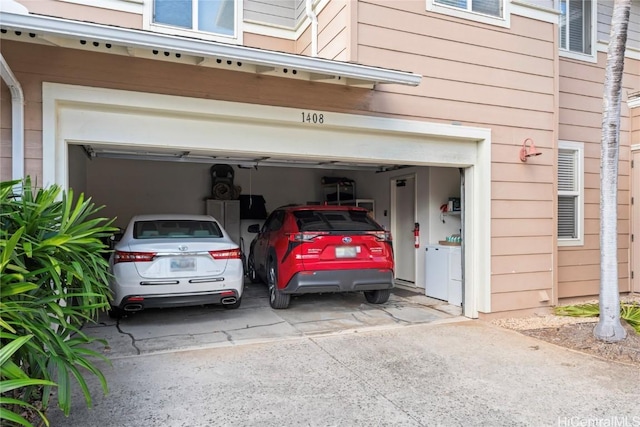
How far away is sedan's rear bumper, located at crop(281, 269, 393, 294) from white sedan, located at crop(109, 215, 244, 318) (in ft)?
2.53

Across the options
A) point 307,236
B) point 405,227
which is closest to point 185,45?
point 307,236

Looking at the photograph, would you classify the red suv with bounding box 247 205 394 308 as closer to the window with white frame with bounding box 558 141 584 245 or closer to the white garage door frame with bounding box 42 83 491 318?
the white garage door frame with bounding box 42 83 491 318

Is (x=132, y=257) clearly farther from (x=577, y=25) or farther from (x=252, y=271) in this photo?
(x=577, y=25)

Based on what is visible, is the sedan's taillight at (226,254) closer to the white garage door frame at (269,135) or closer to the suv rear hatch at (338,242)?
the suv rear hatch at (338,242)

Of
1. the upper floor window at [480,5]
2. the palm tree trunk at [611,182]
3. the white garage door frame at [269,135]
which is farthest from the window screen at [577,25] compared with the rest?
the white garage door frame at [269,135]

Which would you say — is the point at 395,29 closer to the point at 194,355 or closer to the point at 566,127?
the point at 566,127

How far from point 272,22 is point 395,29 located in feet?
8.07

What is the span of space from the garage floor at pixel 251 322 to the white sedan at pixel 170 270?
32 cm

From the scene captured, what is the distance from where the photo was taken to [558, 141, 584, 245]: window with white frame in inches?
278

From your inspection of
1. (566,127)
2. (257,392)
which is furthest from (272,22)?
(257,392)

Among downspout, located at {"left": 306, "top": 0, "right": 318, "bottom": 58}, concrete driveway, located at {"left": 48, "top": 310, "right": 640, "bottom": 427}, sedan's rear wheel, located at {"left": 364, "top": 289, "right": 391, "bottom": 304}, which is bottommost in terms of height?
concrete driveway, located at {"left": 48, "top": 310, "right": 640, "bottom": 427}

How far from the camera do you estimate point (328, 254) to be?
5785 mm

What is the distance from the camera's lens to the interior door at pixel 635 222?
7.52 meters

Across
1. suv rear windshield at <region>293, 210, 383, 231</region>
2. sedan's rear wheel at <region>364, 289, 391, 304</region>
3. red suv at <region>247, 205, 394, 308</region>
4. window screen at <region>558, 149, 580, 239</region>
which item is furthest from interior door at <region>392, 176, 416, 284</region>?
window screen at <region>558, 149, 580, 239</region>
